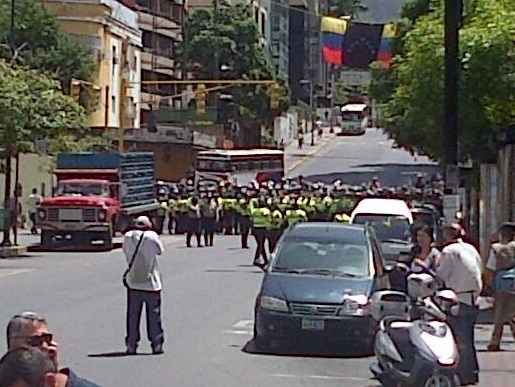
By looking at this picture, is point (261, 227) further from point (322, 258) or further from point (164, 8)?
point (164, 8)

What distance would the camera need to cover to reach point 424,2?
5628 cm

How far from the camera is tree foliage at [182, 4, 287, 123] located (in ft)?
313

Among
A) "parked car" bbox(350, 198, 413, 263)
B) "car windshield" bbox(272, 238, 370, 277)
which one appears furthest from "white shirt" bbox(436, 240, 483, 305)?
"parked car" bbox(350, 198, 413, 263)

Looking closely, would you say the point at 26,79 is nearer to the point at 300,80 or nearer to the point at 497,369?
the point at 497,369

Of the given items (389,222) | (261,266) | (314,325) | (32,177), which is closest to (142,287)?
(314,325)

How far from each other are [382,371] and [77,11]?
5820 centimetres

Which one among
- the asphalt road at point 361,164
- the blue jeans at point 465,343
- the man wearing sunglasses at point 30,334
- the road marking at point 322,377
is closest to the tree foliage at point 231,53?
the asphalt road at point 361,164

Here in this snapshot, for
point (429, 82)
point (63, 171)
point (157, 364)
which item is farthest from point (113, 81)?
point (157, 364)

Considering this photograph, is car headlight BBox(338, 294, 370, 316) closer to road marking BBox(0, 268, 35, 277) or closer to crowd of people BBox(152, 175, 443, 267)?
crowd of people BBox(152, 175, 443, 267)

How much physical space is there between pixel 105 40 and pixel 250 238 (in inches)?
945

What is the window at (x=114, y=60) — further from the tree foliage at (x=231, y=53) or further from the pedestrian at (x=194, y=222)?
the pedestrian at (x=194, y=222)

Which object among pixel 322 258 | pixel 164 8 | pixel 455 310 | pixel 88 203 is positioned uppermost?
pixel 164 8

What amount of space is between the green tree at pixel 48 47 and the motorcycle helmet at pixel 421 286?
52380 millimetres

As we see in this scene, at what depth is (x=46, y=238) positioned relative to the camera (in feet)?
141
